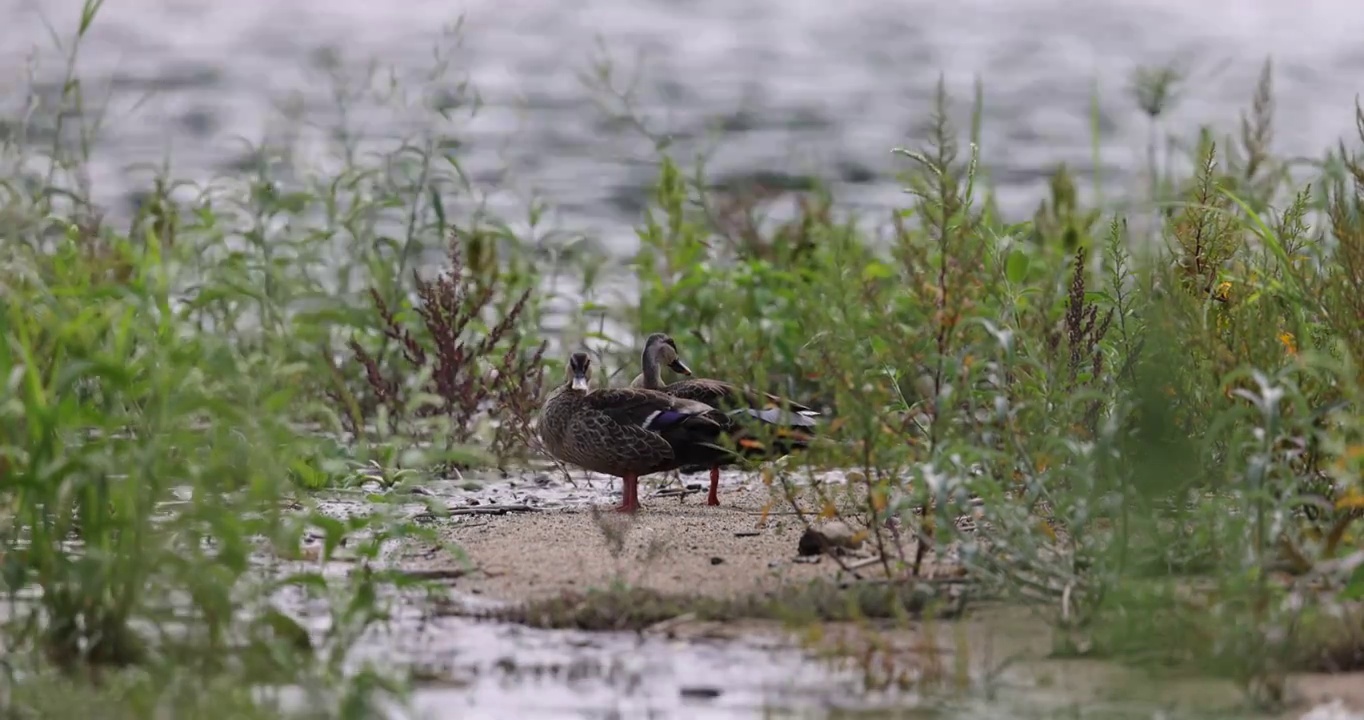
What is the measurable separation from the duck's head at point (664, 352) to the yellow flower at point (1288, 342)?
3023 millimetres

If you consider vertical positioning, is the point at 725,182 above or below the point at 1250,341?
above

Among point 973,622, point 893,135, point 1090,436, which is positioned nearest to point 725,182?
point 893,135

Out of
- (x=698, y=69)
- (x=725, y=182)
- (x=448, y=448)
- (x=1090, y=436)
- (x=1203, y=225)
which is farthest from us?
(x=698, y=69)

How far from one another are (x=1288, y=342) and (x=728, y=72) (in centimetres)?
1807

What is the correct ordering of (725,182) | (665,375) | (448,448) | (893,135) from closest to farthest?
(448,448)
(665,375)
(725,182)
(893,135)

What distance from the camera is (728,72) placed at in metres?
24.5

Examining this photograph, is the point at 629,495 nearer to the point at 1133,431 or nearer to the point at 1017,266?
the point at 1017,266

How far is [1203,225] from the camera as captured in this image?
7297mm

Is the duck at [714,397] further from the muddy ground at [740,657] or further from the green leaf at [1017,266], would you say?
the green leaf at [1017,266]

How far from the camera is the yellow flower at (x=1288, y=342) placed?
21.8 ft

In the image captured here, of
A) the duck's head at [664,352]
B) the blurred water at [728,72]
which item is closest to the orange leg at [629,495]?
the duck's head at [664,352]

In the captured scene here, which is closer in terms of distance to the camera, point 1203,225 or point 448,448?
point 1203,225

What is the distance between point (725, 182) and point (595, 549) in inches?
398

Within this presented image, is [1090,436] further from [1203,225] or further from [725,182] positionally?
[725,182]
